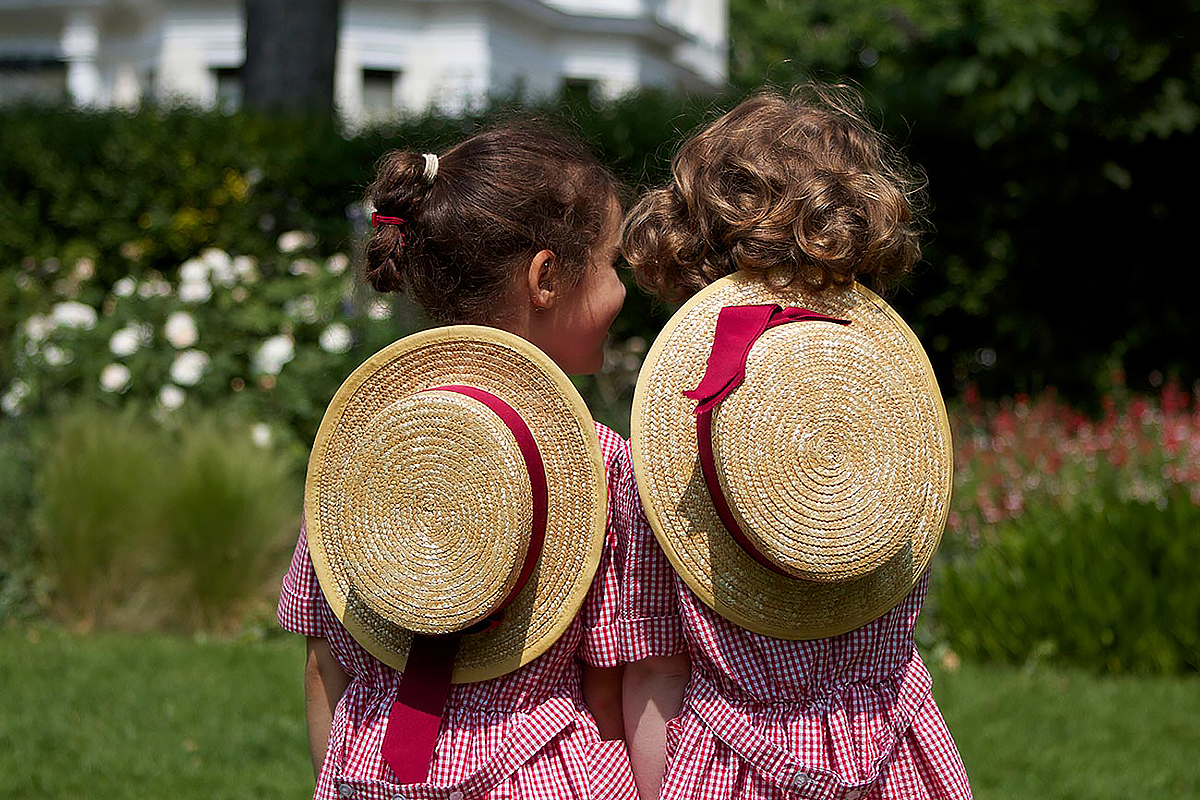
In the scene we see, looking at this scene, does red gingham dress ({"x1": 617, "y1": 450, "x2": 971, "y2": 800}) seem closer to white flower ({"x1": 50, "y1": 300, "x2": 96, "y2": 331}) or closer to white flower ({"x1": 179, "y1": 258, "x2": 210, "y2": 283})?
white flower ({"x1": 179, "y1": 258, "x2": 210, "y2": 283})

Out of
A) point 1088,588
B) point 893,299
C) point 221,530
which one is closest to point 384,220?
point 1088,588

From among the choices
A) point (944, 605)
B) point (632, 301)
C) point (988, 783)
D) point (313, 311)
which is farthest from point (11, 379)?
point (988, 783)

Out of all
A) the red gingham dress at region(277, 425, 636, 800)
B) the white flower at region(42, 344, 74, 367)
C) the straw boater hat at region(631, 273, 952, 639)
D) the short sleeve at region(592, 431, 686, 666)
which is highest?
the straw boater hat at region(631, 273, 952, 639)

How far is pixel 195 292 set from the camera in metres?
6.95

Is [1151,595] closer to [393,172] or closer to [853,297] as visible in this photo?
[853,297]

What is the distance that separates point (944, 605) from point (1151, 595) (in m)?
0.75

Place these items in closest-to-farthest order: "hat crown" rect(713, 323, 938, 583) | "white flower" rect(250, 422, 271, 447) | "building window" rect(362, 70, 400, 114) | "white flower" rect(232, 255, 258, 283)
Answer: "hat crown" rect(713, 323, 938, 583) → "white flower" rect(250, 422, 271, 447) → "white flower" rect(232, 255, 258, 283) → "building window" rect(362, 70, 400, 114)

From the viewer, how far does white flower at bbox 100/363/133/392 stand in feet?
21.2

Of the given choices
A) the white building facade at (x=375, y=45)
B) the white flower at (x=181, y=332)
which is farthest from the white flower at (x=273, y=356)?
the white building facade at (x=375, y=45)

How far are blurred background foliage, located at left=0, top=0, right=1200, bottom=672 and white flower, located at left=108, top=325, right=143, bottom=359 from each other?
0.04 feet

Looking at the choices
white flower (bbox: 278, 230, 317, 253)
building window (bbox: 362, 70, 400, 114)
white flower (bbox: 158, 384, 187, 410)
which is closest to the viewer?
white flower (bbox: 158, 384, 187, 410)

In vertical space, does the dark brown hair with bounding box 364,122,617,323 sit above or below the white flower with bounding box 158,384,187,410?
above

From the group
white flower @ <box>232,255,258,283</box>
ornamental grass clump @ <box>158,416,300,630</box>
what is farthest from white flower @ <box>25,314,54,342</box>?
ornamental grass clump @ <box>158,416,300,630</box>

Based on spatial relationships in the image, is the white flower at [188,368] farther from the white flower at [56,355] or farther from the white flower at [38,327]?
the white flower at [38,327]
